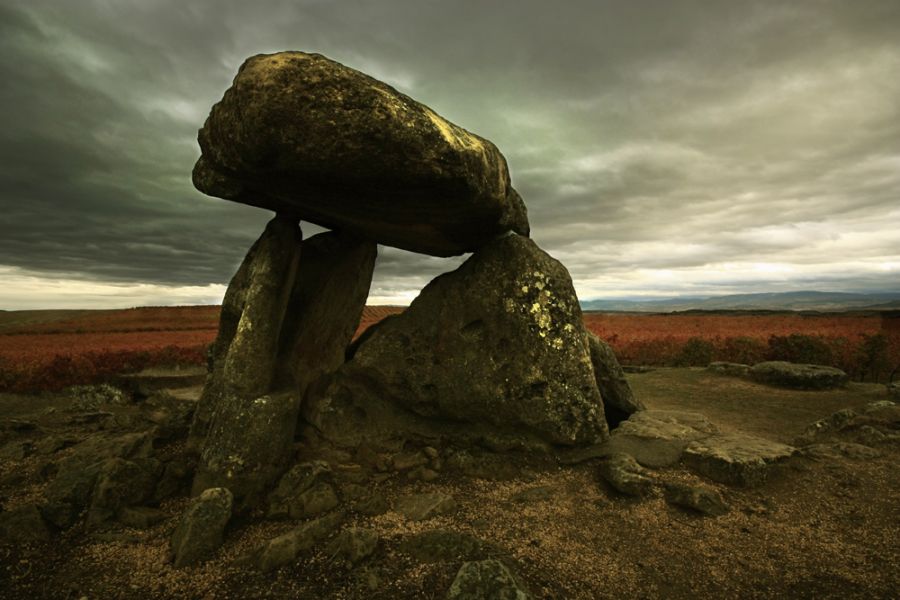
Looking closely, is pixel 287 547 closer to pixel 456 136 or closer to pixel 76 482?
pixel 76 482

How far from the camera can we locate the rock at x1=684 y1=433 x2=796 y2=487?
6.06m

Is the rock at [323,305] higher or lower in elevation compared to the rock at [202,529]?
higher

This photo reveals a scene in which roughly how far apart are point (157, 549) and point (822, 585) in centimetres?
657

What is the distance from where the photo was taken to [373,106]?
16.6 ft

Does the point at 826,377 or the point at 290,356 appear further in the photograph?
the point at 826,377

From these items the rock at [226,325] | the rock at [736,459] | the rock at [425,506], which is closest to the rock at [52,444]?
the rock at [226,325]

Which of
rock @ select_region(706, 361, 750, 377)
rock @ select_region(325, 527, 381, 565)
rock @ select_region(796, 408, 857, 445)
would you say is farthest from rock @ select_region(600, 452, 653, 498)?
rock @ select_region(706, 361, 750, 377)

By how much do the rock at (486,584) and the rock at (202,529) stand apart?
8.90 feet

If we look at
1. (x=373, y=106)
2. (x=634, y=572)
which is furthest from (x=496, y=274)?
(x=634, y=572)

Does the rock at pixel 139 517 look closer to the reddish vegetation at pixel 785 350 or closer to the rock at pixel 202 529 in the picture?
the rock at pixel 202 529

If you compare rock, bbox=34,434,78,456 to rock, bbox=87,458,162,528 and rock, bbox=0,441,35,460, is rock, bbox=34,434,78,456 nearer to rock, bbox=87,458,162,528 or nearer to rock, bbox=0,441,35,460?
rock, bbox=0,441,35,460

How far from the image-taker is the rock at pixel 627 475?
583cm

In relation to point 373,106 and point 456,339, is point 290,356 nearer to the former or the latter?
point 456,339

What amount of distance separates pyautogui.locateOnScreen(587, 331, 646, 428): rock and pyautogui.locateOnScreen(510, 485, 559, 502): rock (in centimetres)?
322
